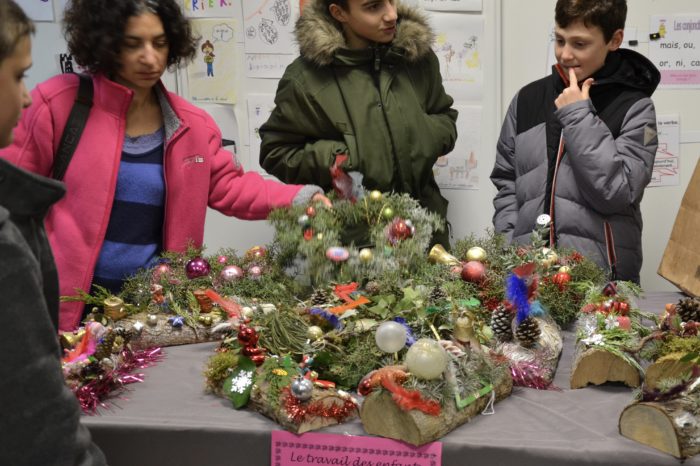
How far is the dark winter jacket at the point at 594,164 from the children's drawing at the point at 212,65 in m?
1.38

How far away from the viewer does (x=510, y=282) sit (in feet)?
4.95

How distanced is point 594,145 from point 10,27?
1.53 meters

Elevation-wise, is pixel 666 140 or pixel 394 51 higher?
pixel 394 51

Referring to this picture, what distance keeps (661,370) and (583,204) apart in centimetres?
90

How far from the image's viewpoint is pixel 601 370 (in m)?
1.39

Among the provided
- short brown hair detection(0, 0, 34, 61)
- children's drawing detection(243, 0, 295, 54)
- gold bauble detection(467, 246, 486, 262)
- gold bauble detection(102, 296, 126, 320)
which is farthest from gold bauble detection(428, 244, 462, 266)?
children's drawing detection(243, 0, 295, 54)

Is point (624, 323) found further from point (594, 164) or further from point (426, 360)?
point (594, 164)

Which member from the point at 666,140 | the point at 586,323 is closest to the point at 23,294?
the point at 586,323

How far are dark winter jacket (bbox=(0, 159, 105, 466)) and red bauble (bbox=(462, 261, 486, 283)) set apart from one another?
94cm

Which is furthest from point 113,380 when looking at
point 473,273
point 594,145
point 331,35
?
point 594,145

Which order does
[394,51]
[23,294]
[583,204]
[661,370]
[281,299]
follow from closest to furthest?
[23,294] < [661,370] < [281,299] < [583,204] < [394,51]

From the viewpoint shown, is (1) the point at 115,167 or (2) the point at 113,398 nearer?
(2) the point at 113,398

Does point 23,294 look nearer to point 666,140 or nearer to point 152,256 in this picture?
point 152,256

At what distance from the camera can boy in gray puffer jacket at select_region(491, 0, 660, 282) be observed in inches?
79.5
